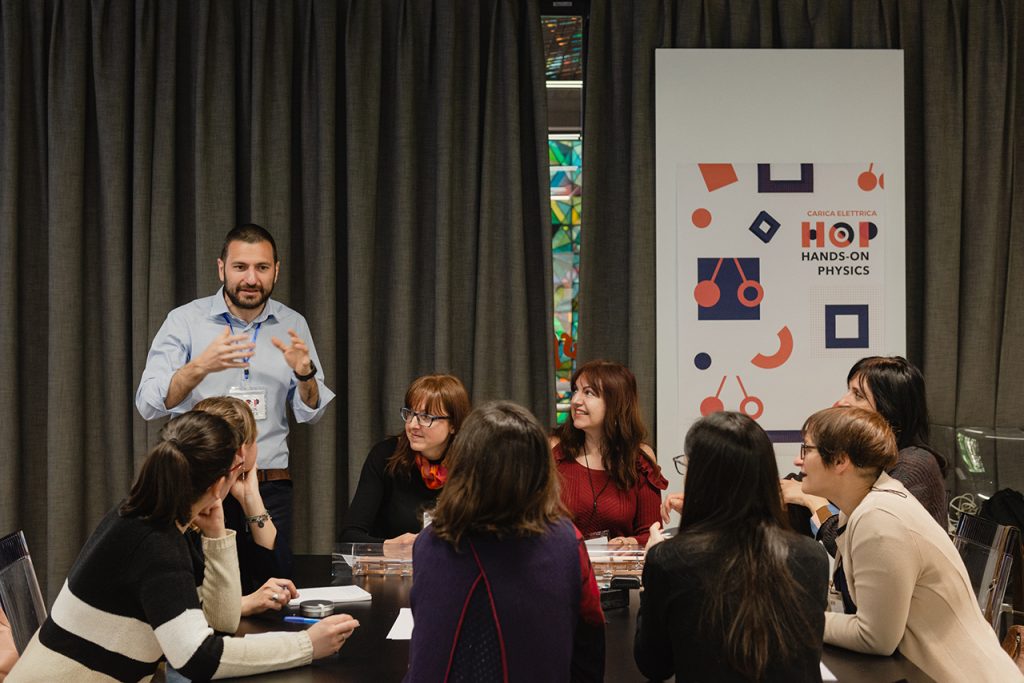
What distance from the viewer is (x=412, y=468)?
3500 mm

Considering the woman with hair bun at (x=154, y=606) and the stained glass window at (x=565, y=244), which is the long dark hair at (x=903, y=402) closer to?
the stained glass window at (x=565, y=244)

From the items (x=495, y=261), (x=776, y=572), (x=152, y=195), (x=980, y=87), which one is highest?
(x=980, y=87)

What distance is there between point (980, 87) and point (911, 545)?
10.4 ft

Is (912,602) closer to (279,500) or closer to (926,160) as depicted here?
(279,500)

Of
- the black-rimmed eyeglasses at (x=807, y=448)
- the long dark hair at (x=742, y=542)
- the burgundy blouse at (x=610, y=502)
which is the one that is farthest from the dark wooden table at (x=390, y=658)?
the burgundy blouse at (x=610, y=502)

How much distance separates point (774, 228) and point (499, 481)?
298cm

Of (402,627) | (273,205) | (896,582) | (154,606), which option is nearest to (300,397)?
(273,205)

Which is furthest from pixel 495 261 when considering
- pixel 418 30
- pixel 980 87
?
pixel 980 87

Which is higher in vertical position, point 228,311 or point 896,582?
point 228,311

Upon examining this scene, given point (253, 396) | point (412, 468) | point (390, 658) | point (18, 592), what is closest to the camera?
point (390, 658)

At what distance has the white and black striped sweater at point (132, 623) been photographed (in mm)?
1944

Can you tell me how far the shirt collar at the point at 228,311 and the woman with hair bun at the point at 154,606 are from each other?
78.7 inches

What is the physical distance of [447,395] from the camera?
344 centimetres

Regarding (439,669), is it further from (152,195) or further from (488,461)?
(152,195)
